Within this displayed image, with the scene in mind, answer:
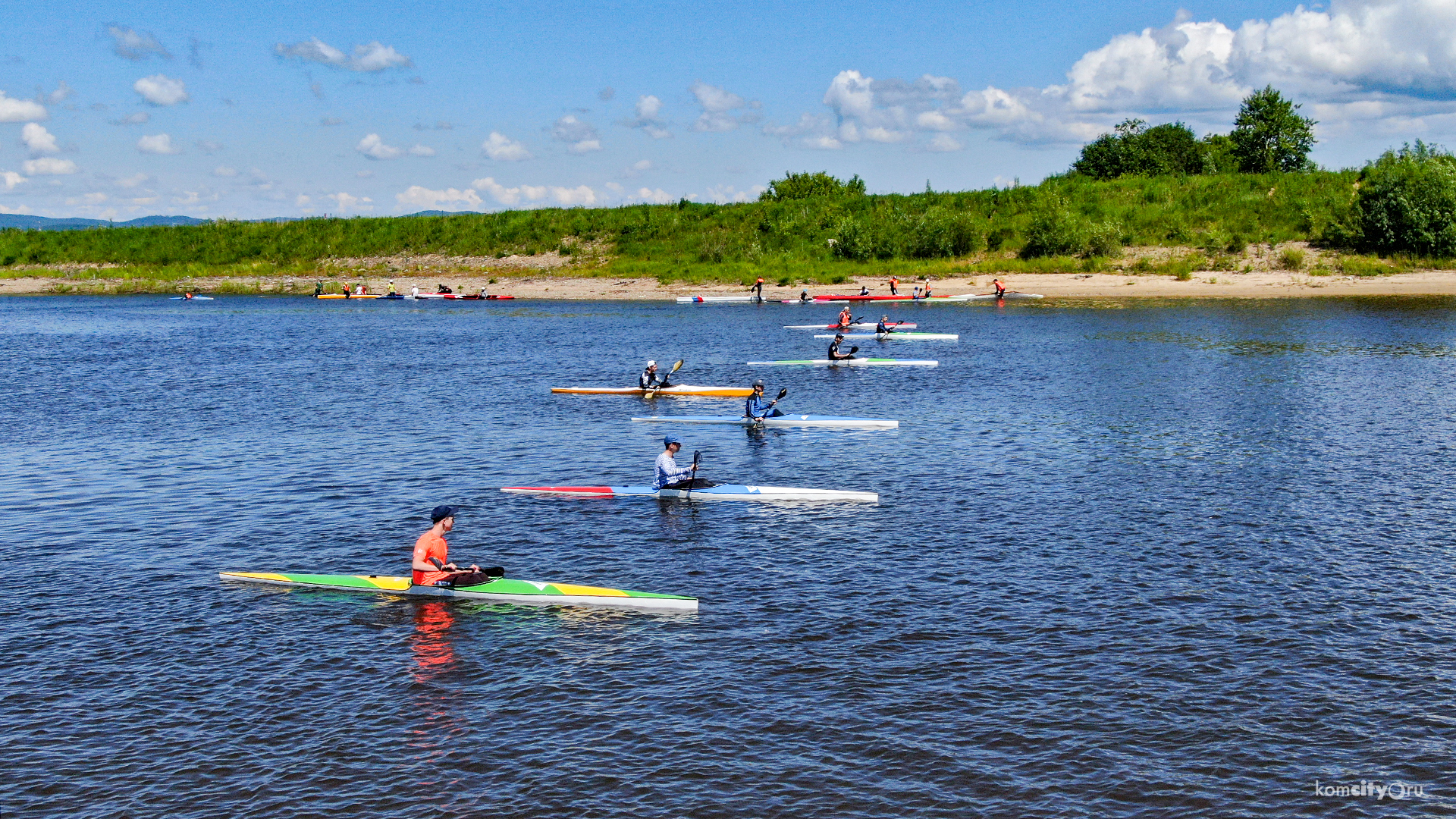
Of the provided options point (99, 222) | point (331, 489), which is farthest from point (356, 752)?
point (99, 222)

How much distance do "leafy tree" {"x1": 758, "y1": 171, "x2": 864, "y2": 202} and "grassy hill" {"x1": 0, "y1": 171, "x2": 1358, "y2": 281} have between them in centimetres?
747

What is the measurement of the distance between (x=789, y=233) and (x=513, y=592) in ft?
272

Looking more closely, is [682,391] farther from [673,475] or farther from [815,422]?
[673,475]

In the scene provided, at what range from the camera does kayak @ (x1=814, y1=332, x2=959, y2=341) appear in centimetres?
5725

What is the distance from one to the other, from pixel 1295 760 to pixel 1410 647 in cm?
439

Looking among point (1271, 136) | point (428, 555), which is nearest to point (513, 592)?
point (428, 555)

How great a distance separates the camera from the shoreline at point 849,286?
7131 cm

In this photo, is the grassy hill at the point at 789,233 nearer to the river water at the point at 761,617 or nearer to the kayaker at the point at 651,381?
the kayaker at the point at 651,381

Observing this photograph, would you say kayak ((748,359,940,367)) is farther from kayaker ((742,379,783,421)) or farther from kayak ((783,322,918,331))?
kayaker ((742,379,783,421))

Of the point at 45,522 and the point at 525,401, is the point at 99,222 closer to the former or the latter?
the point at 525,401

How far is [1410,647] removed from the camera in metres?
16.7

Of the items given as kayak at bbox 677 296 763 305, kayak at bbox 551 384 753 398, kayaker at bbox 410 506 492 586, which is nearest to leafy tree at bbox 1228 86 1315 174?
kayak at bbox 677 296 763 305

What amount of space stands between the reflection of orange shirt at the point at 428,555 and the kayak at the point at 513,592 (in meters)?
0.13

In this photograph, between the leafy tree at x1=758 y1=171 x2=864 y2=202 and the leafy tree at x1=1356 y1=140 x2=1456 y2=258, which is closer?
the leafy tree at x1=1356 y1=140 x2=1456 y2=258
